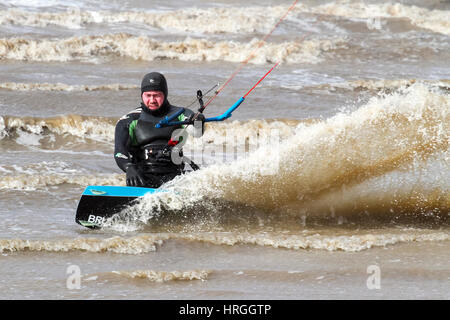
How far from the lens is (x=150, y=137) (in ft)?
24.7

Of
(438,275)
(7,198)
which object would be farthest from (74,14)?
(438,275)

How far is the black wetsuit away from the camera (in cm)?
751

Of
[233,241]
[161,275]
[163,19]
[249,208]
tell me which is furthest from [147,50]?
[161,275]

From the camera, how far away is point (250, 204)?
7719 millimetres

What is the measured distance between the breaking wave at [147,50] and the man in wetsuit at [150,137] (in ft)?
39.6

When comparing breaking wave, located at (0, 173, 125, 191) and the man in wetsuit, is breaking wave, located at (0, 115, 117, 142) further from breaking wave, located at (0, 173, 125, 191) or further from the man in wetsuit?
the man in wetsuit

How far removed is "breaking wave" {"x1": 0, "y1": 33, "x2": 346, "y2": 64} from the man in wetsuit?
476 inches

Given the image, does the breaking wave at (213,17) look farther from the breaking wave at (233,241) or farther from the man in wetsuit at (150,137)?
the breaking wave at (233,241)

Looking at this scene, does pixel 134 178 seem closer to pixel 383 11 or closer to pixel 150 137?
pixel 150 137

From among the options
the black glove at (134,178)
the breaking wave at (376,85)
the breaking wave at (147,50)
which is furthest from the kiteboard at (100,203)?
the breaking wave at (147,50)

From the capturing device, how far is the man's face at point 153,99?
24.5 ft

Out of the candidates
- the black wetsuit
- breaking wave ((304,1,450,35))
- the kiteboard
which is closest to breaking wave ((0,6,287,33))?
breaking wave ((304,1,450,35))
